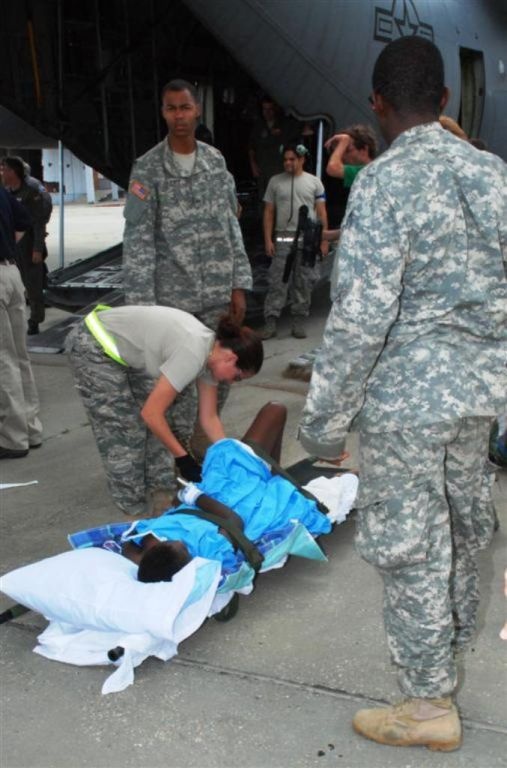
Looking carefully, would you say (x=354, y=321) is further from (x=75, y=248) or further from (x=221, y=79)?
(x=75, y=248)

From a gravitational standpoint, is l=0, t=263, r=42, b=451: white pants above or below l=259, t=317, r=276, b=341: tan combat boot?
above

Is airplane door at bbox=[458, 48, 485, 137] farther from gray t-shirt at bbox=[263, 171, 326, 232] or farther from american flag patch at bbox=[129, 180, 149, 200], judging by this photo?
american flag patch at bbox=[129, 180, 149, 200]

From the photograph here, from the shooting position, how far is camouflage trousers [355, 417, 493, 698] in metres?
2.20

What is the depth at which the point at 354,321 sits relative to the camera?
2113 mm

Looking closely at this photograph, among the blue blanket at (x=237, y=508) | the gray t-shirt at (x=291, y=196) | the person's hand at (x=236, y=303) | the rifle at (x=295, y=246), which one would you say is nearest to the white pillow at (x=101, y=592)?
the blue blanket at (x=237, y=508)

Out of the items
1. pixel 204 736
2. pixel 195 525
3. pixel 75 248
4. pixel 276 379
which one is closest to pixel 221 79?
pixel 276 379

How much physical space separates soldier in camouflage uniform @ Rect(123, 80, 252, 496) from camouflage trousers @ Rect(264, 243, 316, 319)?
298 cm

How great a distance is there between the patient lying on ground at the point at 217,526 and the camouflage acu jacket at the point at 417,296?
35.4 inches

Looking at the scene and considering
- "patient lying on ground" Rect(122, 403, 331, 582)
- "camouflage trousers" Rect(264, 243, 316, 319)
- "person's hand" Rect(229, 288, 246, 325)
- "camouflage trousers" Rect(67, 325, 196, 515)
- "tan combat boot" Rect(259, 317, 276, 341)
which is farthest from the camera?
"tan combat boot" Rect(259, 317, 276, 341)

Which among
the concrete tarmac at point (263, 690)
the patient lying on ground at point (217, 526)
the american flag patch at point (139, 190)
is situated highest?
the american flag patch at point (139, 190)

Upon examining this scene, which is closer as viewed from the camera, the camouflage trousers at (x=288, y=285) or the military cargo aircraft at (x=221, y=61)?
the military cargo aircraft at (x=221, y=61)

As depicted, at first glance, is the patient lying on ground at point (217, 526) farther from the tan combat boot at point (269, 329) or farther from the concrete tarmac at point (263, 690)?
the tan combat boot at point (269, 329)

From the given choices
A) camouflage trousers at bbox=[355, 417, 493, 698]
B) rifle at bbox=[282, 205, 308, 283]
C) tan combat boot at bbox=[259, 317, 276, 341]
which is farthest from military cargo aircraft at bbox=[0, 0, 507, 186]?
camouflage trousers at bbox=[355, 417, 493, 698]

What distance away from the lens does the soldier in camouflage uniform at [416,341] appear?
2109 millimetres
